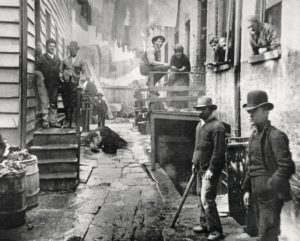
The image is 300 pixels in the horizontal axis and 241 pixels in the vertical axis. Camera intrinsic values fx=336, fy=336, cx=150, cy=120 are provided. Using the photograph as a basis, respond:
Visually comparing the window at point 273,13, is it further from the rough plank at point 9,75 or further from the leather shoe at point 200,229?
the rough plank at point 9,75

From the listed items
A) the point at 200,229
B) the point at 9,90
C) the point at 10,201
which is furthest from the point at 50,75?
the point at 200,229

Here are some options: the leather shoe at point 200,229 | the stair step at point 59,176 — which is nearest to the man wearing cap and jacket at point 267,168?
the leather shoe at point 200,229

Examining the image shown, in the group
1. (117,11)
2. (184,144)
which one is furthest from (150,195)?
(117,11)

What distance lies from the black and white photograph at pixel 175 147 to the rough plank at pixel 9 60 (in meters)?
0.02

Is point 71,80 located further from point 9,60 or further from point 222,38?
point 222,38

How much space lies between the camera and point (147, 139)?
1650 centimetres

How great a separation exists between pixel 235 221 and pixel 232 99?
3350 millimetres

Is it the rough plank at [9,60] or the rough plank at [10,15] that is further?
the rough plank at [9,60]

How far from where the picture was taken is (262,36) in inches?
243

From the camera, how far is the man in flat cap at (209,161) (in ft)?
16.7

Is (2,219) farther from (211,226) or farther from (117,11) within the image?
(117,11)


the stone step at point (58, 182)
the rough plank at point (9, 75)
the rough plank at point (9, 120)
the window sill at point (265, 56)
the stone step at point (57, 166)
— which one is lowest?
the stone step at point (58, 182)

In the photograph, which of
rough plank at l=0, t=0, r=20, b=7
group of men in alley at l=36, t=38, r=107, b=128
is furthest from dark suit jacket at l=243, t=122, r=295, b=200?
group of men in alley at l=36, t=38, r=107, b=128

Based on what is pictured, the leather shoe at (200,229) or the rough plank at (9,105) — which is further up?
the rough plank at (9,105)
